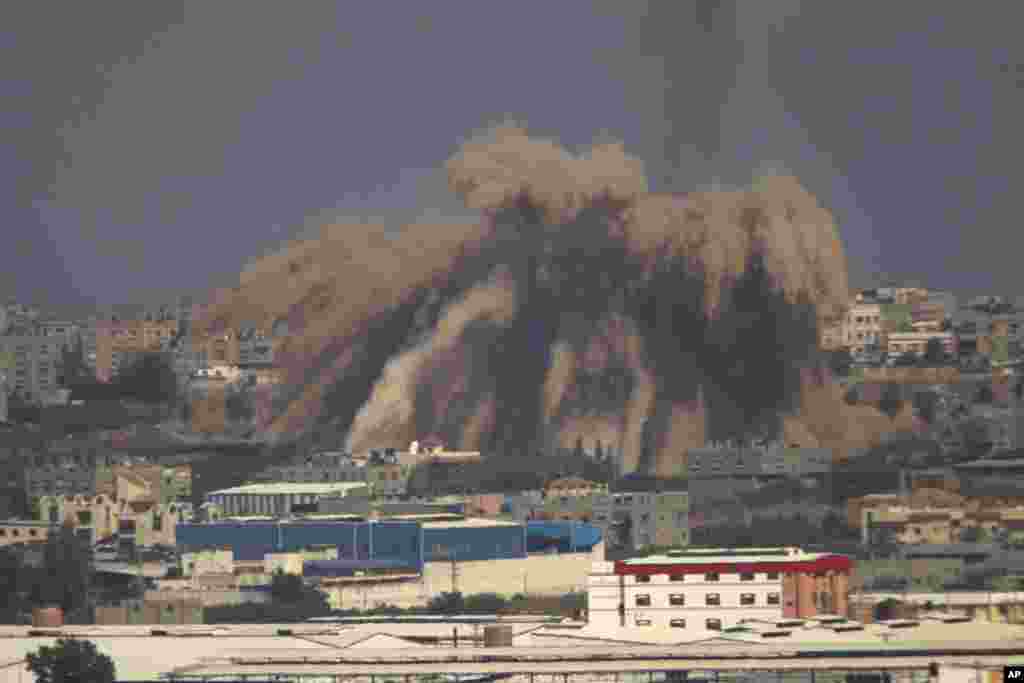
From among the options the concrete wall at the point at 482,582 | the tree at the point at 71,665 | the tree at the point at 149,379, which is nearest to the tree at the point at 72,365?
the tree at the point at 149,379

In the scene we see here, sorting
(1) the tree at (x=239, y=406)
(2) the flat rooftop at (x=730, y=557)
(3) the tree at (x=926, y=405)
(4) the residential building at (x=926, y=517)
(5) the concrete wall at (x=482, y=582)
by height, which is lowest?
(2) the flat rooftop at (x=730, y=557)

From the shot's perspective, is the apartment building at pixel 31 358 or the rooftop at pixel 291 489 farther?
the apartment building at pixel 31 358

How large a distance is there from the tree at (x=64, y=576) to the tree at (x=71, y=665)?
9917 mm

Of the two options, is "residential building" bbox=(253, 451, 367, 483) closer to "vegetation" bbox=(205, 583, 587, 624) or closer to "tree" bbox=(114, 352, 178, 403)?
"tree" bbox=(114, 352, 178, 403)

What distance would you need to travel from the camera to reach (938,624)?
46469 millimetres

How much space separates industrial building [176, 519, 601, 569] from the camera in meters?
62.2

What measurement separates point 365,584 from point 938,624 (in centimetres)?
1417

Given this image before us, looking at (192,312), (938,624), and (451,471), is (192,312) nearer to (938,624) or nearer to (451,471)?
(451,471)

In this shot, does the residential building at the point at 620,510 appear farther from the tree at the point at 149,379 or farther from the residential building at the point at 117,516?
the tree at the point at 149,379

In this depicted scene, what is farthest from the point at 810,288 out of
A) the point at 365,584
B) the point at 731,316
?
the point at 365,584

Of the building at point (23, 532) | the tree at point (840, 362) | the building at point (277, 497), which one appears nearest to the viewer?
the building at point (23, 532)

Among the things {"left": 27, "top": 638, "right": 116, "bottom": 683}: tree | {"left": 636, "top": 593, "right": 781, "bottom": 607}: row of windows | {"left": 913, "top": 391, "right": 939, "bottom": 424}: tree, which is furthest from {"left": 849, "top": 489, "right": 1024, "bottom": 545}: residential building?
{"left": 27, "top": 638, "right": 116, "bottom": 683}: tree

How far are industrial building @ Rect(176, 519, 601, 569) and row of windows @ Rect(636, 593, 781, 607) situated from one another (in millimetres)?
10582

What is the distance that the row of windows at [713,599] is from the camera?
167ft
